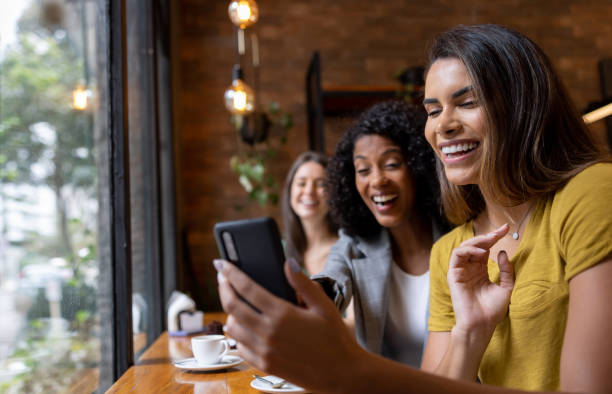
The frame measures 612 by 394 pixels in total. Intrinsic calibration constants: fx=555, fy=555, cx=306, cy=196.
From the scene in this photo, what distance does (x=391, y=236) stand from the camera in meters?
1.79

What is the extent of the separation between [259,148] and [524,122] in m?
3.32

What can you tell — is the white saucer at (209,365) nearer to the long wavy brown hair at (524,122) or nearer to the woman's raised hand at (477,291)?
the woman's raised hand at (477,291)

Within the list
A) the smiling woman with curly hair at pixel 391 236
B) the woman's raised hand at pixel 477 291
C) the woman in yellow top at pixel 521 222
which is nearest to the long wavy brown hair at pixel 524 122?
the woman in yellow top at pixel 521 222

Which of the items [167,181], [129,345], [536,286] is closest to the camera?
[536,286]

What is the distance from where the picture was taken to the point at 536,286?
101 centimetres

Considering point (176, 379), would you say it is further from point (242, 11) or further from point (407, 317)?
point (242, 11)

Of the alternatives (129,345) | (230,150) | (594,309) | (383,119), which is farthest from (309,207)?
(594,309)

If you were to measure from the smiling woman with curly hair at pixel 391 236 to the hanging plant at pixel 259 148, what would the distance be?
87.4 inches

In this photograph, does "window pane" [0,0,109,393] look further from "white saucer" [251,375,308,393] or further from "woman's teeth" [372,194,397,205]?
"woman's teeth" [372,194,397,205]

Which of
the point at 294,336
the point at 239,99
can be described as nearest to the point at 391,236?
the point at 294,336

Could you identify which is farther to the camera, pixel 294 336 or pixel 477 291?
pixel 477 291

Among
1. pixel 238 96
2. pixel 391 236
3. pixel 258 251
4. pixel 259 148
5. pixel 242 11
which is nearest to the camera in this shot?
pixel 258 251

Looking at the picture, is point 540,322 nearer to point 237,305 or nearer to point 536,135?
point 536,135

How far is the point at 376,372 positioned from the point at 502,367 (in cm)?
56
